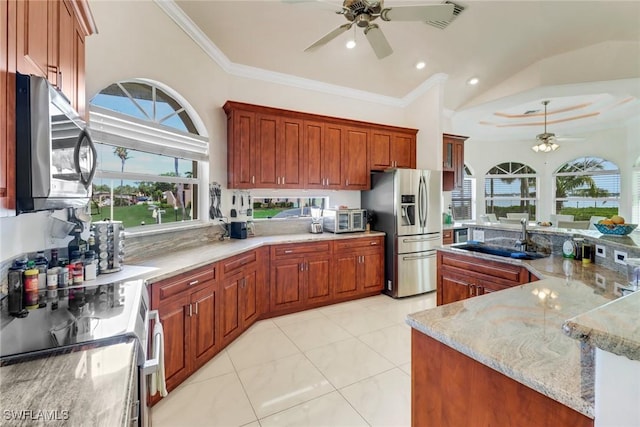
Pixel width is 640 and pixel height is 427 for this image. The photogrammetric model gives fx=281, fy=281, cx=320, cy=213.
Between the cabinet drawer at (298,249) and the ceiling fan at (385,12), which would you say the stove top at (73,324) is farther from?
the ceiling fan at (385,12)

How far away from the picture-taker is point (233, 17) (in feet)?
9.87

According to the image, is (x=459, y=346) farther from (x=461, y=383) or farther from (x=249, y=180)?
(x=249, y=180)

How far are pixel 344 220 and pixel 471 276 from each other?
1.85m

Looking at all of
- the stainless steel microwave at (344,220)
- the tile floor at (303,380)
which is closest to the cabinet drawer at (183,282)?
the tile floor at (303,380)

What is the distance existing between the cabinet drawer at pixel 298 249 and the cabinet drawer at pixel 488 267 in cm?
146

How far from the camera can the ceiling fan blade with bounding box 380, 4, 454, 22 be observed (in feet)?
6.93

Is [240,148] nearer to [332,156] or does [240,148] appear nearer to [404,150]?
[332,156]

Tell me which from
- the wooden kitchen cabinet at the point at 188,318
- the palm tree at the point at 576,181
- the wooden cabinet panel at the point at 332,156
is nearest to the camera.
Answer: the wooden kitchen cabinet at the point at 188,318

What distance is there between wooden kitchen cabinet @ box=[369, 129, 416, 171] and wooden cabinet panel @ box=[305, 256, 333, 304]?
5.53 feet

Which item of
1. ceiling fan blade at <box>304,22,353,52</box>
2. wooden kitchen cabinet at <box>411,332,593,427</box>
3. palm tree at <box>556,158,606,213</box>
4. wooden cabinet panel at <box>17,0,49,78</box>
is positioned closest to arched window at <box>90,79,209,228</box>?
wooden cabinet panel at <box>17,0,49,78</box>

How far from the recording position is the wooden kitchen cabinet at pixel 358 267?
149 inches

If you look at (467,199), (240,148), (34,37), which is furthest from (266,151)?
(467,199)

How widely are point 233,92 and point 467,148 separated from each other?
660cm

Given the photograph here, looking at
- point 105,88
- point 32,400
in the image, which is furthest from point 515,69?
point 32,400
